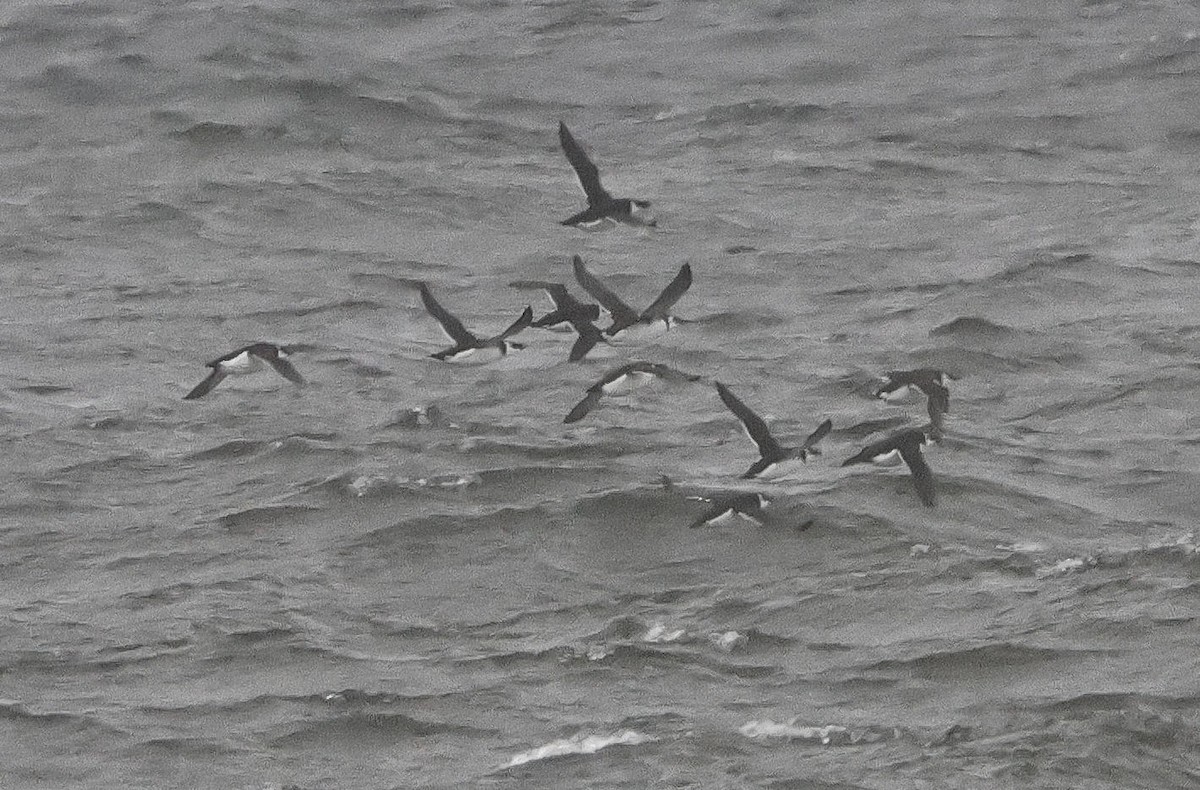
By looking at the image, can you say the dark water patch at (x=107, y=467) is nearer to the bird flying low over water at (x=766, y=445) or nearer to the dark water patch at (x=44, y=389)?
the dark water patch at (x=44, y=389)

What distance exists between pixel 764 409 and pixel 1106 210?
17.0ft

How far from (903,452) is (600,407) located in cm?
249

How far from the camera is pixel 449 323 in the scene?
15398 millimetres

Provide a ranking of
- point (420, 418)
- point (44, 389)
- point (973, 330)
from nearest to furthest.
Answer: point (420, 418), point (44, 389), point (973, 330)

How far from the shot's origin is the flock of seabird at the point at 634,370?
13.5 meters

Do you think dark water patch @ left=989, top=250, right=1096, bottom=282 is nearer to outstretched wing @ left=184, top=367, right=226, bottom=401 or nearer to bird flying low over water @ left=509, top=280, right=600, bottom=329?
bird flying low over water @ left=509, top=280, right=600, bottom=329

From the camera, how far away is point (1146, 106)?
71.3 feet

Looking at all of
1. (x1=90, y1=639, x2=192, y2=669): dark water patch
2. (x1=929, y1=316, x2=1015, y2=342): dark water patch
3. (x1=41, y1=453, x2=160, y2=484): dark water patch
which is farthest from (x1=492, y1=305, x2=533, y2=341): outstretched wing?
(x1=90, y1=639, x2=192, y2=669): dark water patch

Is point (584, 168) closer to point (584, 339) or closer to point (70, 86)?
point (584, 339)

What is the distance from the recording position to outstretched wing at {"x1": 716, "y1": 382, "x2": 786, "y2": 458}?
1360 centimetres

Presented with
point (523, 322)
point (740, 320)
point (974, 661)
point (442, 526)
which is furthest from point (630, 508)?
point (740, 320)

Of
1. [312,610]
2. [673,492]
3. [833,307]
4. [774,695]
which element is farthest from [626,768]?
[833,307]

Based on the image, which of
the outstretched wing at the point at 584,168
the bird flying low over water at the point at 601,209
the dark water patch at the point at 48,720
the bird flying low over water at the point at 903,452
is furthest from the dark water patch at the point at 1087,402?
the dark water patch at the point at 48,720

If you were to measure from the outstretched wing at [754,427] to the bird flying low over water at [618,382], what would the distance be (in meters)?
0.95
